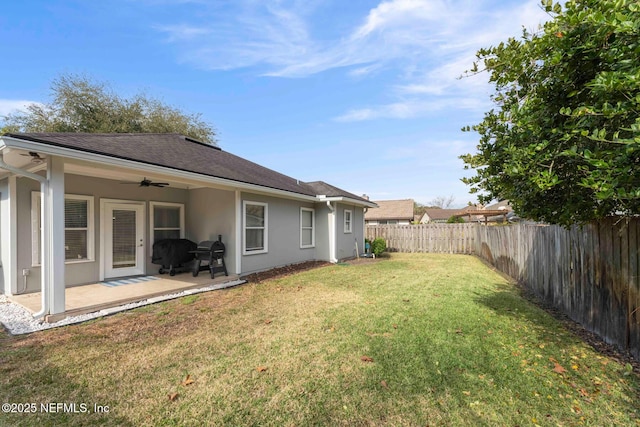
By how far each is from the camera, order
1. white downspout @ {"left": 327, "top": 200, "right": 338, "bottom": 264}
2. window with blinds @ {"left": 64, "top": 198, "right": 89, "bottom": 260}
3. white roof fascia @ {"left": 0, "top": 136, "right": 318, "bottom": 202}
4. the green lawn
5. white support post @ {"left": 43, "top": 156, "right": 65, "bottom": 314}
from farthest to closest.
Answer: white downspout @ {"left": 327, "top": 200, "right": 338, "bottom": 264} < window with blinds @ {"left": 64, "top": 198, "right": 89, "bottom": 260} < white support post @ {"left": 43, "top": 156, "right": 65, "bottom": 314} < white roof fascia @ {"left": 0, "top": 136, "right": 318, "bottom": 202} < the green lawn

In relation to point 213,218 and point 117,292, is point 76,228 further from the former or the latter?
point 213,218

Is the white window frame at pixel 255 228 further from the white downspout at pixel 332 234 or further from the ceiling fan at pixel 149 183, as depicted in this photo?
the white downspout at pixel 332 234

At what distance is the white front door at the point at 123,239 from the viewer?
7344mm

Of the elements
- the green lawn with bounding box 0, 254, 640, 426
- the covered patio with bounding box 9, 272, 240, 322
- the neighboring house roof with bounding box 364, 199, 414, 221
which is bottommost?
the green lawn with bounding box 0, 254, 640, 426

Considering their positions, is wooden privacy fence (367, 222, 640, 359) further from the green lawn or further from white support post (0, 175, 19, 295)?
white support post (0, 175, 19, 295)

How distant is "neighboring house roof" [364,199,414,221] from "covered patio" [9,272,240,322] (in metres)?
28.9

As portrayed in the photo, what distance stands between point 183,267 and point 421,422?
26.5 ft

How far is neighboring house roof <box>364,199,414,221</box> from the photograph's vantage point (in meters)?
35.5

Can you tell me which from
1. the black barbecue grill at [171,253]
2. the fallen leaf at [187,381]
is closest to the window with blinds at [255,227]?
the black barbecue grill at [171,253]

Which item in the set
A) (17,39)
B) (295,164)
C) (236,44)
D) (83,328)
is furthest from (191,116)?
(83,328)

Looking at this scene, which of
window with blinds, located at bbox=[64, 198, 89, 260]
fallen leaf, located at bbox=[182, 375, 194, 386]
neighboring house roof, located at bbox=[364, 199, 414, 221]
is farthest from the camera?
neighboring house roof, located at bbox=[364, 199, 414, 221]

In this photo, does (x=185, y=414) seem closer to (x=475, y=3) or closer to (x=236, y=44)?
(x=475, y=3)

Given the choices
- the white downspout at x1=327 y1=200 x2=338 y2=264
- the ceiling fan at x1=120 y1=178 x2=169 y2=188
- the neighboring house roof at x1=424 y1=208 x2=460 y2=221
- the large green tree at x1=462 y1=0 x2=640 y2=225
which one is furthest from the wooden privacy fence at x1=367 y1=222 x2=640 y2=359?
the neighboring house roof at x1=424 y1=208 x2=460 y2=221

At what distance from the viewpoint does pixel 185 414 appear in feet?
7.98
